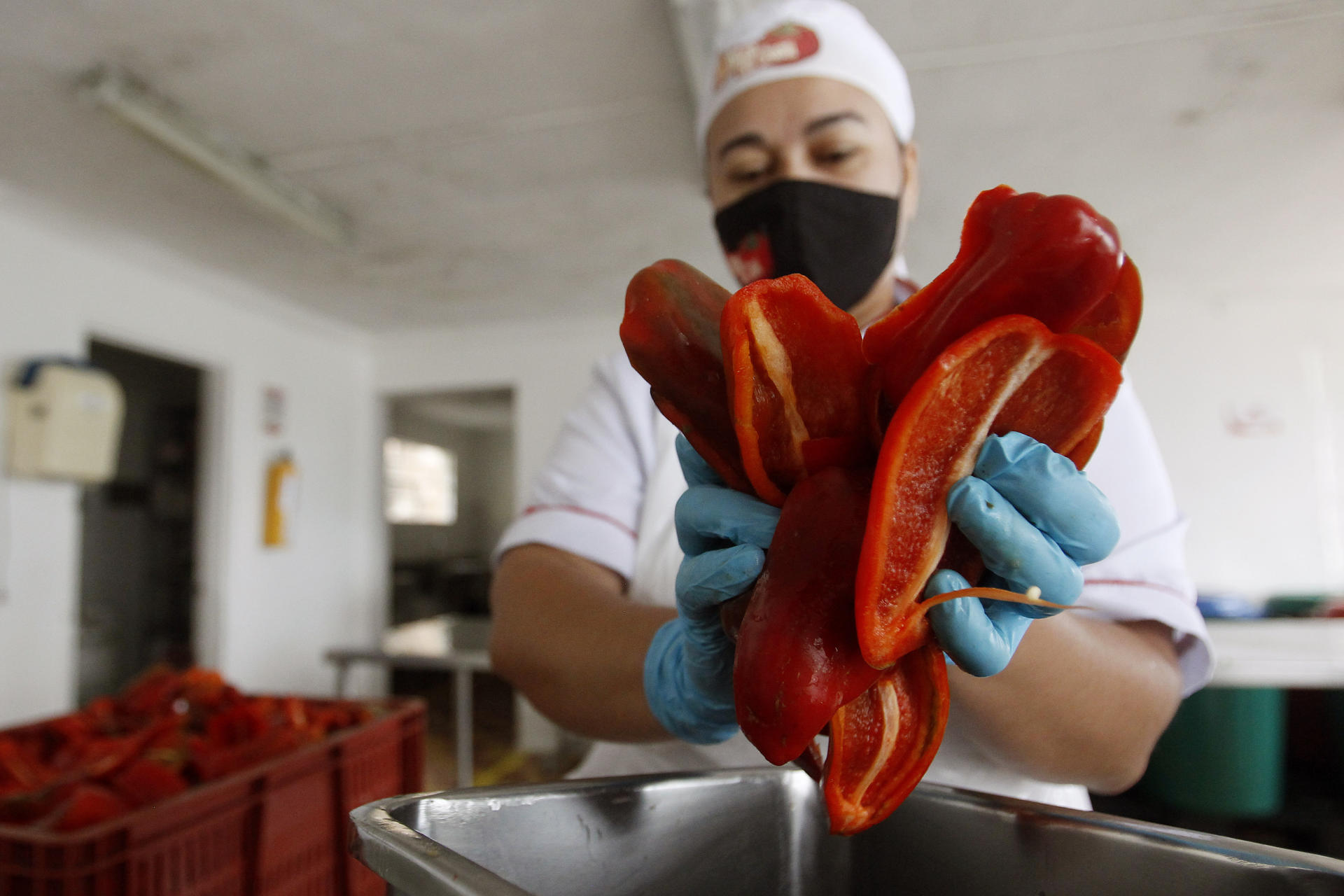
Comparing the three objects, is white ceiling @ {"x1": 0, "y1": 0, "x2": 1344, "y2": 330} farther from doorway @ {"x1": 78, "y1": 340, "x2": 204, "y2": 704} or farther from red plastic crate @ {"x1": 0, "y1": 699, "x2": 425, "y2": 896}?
doorway @ {"x1": 78, "y1": 340, "x2": 204, "y2": 704}

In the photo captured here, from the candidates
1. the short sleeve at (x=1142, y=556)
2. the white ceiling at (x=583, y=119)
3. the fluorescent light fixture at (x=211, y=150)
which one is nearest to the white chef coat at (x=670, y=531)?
the short sleeve at (x=1142, y=556)

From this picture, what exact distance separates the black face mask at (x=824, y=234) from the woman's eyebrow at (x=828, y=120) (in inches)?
3.4

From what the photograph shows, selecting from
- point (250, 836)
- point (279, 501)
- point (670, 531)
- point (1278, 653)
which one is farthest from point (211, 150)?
point (1278, 653)

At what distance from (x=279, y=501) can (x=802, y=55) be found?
14.2 ft

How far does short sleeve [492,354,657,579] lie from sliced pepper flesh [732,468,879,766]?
613 mm

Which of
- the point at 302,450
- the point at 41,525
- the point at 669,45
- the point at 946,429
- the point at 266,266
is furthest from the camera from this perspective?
the point at 302,450

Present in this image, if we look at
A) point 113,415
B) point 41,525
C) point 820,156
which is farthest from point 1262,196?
point 41,525

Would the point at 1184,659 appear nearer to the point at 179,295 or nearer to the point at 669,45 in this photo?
the point at 669,45

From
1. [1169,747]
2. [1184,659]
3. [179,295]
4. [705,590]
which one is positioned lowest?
[1169,747]

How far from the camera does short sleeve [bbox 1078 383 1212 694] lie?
723 mm

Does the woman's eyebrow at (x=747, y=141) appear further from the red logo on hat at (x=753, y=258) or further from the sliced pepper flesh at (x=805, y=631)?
the sliced pepper flesh at (x=805, y=631)

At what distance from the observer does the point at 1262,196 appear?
3152mm

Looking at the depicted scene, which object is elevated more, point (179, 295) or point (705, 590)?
point (179, 295)

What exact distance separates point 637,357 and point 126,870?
57.2 inches
